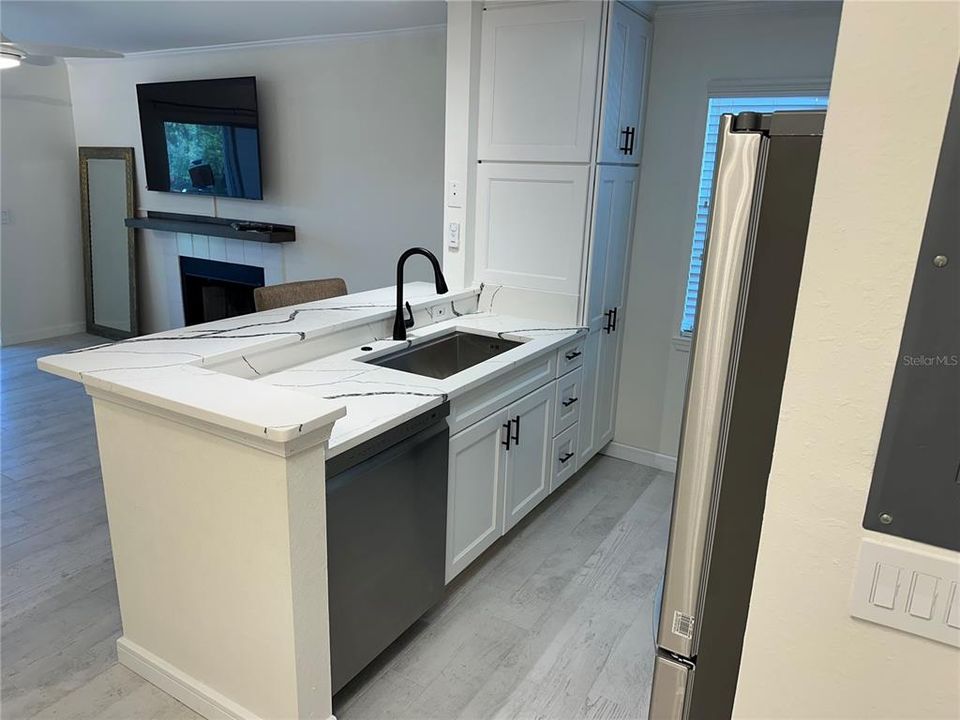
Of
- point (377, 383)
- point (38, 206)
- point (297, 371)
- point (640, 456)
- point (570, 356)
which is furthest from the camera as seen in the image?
point (38, 206)

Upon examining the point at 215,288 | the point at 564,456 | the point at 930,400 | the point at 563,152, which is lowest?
the point at 564,456

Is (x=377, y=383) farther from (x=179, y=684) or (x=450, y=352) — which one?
(x=179, y=684)

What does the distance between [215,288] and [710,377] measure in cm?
518

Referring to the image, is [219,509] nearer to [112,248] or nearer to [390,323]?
[390,323]

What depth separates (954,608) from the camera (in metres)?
0.78

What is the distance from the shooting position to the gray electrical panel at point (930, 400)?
71 centimetres

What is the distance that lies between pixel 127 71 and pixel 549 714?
569 cm

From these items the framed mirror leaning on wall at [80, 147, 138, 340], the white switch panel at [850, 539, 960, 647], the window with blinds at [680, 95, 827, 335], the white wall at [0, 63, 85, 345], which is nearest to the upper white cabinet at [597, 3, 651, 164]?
the window with blinds at [680, 95, 827, 335]

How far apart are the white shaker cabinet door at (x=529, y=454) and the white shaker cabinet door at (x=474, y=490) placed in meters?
0.07

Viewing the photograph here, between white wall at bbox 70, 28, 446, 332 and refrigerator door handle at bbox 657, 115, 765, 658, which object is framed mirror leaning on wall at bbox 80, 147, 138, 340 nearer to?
white wall at bbox 70, 28, 446, 332

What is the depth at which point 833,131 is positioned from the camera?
0.75 metres

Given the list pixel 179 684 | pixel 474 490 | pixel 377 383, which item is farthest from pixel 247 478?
pixel 474 490

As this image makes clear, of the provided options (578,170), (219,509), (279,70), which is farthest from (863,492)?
(279,70)

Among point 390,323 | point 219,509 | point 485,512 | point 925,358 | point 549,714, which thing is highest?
point 925,358
